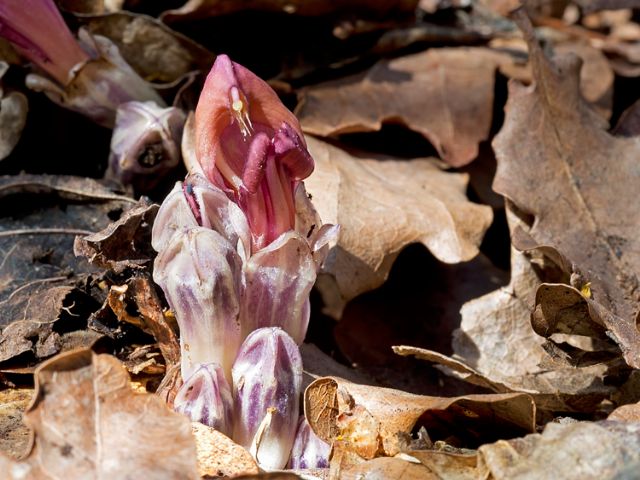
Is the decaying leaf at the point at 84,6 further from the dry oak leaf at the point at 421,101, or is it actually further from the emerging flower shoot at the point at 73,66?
the dry oak leaf at the point at 421,101

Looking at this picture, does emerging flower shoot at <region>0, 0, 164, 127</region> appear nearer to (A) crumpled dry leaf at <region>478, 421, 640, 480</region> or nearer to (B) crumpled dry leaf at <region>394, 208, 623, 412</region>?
(B) crumpled dry leaf at <region>394, 208, 623, 412</region>

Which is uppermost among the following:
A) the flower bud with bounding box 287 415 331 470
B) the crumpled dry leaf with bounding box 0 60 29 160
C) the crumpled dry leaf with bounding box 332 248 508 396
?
the crumpled dry leaf with bounding box 0 60 29 160

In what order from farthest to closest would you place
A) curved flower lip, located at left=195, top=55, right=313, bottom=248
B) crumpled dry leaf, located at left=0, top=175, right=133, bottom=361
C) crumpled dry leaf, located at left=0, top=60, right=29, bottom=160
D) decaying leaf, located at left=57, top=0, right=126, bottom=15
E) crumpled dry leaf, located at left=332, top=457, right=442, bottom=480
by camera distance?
1. decaying leaf, located at left=57, top=0, right=126, bottom=15
2. crumpled dry leaf, located at left=0, top=60, right=29, bottom=160
3. crumpled dry leaf, located at left=0, top=175, right=133, bottom=361
4. curved flower lip, located at left=195, top=55, right=313, bottom=248
5. crumpled dry leaf, located at left=332, top=457, right=442, bottom=480

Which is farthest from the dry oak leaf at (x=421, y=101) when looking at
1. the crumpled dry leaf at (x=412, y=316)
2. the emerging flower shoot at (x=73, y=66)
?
the emerging flower shoot at (x=73, y=66)

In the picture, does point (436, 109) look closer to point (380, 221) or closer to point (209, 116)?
point (380, 221)

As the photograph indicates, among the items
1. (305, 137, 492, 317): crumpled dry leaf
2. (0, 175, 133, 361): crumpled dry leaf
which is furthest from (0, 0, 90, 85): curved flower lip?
(305, 137, 492, 317): crumpled dry leaf

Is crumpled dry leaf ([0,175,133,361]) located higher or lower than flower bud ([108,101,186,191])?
lower

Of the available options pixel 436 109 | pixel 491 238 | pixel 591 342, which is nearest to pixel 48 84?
pixel 436 109
